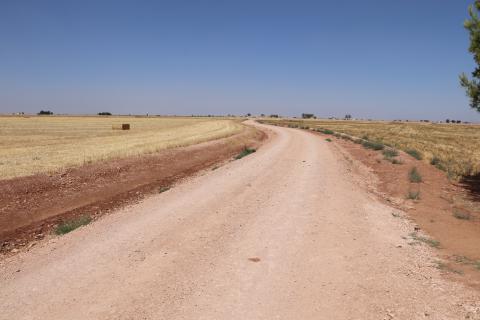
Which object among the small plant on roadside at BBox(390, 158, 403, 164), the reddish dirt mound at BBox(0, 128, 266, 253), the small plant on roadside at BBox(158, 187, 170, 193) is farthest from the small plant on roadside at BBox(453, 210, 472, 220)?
the reddish dirt mound at BBox(0, 128, 266, 253)

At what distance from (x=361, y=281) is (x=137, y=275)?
3817mm

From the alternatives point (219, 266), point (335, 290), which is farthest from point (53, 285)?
point (335, 290)

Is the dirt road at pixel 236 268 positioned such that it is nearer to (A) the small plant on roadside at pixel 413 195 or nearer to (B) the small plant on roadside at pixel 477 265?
(B) the small plant on roadside at pixel 477 265

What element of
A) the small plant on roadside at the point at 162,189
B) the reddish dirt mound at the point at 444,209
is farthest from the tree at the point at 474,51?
the small plant on roadside at the point at 162,189

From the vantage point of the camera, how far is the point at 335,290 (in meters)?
6.03

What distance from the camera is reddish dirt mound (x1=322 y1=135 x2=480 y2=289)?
286 inches

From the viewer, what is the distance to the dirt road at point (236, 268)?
5504mm

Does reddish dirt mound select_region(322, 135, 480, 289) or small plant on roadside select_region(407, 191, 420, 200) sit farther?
small plant on roadside select_region(407, 191, 420, 200)

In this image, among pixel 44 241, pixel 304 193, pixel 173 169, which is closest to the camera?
pixel 44 241

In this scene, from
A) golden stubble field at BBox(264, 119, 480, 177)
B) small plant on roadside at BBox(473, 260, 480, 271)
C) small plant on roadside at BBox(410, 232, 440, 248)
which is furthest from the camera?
golden stubble field at BBox(264, 119, 480, 177)

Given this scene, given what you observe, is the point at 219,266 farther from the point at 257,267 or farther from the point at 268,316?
the point at 268,316

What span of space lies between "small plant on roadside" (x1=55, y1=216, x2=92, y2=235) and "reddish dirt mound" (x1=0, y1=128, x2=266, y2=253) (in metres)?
0.43

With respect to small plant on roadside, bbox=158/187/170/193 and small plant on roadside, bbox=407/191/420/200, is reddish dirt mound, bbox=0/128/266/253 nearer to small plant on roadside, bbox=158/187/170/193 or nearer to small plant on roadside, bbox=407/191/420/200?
small plant on roadside, bbox=158/187/170/193

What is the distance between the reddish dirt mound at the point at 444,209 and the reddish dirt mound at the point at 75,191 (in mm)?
9273
